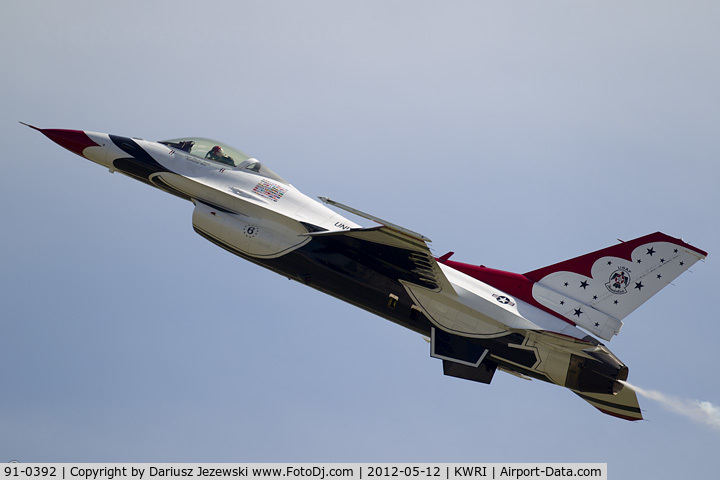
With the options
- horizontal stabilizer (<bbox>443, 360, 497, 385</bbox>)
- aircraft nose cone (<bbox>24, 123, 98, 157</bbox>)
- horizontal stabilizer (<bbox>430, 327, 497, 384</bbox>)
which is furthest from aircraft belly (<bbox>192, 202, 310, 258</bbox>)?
horizontal stabilizer (<bbox>443, 360, 497, 385</bbox>)

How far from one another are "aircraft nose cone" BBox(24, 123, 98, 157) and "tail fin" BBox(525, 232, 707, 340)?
1211 cm

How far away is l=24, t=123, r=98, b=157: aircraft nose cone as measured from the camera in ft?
68.7

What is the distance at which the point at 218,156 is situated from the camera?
2088cm

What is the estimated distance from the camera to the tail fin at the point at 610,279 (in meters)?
19.3

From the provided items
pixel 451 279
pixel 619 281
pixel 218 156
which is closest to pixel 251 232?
pixel 218 156

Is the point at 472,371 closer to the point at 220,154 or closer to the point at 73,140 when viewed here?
the point at 220,154

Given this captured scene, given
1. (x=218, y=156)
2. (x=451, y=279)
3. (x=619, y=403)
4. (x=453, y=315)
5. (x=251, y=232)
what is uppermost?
(x=218, y=156)

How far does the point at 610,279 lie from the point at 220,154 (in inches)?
415

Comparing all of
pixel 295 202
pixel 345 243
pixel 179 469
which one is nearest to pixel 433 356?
pixel 345 243

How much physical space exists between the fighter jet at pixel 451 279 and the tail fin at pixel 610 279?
0.03 metres

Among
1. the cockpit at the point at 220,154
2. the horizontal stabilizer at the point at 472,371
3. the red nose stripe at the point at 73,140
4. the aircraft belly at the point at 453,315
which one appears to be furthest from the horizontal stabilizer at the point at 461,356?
the red nose stripe at the point at 73,140

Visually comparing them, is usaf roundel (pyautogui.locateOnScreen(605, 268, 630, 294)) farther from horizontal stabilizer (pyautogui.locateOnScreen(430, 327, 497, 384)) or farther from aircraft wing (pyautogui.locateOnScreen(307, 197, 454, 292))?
aircraft wing (pyautogui.locateOnScreen(307, 197, 454, 292))

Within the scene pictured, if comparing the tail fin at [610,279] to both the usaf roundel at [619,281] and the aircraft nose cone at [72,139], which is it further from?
the aircraft nose cone at [72,139]

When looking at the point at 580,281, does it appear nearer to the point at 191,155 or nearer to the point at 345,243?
the point at 345,243
